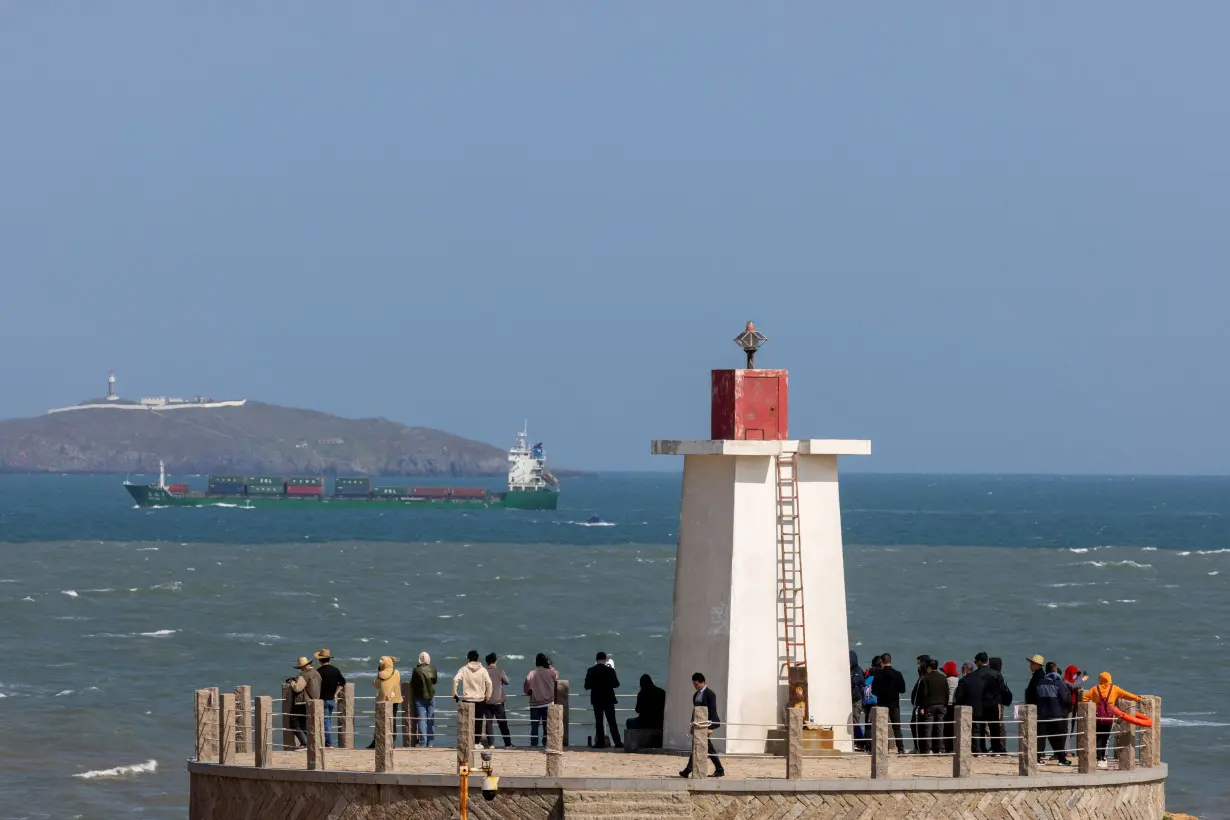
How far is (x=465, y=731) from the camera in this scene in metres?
20.5

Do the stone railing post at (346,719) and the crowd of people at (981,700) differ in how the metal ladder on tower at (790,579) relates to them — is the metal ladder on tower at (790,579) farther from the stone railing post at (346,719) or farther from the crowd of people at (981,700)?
the stone railing post at (346,719)

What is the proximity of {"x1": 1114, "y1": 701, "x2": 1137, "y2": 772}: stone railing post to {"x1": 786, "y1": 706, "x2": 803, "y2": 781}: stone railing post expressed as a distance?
11.8 feet

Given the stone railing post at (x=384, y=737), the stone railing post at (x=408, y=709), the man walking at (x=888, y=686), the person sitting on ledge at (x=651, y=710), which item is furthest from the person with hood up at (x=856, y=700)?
the stone railing post at (x=384, y=737)

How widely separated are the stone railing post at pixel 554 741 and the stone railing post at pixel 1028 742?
4.34m

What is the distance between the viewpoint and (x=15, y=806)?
35.5 meters

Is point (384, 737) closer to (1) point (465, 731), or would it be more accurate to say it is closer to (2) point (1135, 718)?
(1) point (465, 731)

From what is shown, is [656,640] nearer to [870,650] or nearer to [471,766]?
[870,650]

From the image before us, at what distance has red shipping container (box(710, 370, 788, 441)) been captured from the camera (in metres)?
22.9

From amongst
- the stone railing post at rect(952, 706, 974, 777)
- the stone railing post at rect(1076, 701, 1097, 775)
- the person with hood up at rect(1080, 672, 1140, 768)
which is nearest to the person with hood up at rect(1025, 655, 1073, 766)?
the person with hood up at rect(1080, 672, 1140, 768)

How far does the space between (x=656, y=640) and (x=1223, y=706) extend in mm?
18392

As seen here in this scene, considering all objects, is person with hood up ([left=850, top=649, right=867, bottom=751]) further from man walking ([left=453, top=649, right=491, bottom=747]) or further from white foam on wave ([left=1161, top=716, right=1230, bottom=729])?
white foam on wave ([left=1161, top=716, right=1230, bottom=729])

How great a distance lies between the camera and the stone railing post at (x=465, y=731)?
66.8 ft

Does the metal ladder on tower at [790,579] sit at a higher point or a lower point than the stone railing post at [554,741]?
higher

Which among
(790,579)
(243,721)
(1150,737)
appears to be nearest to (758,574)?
(790,579)
